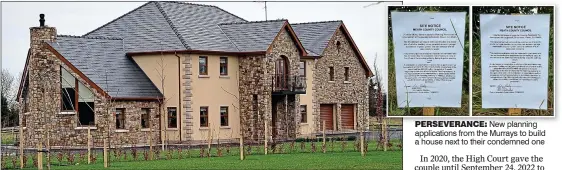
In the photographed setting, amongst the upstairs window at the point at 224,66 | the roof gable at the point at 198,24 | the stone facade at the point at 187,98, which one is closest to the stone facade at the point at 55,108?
the stone facade at the point at 187,98

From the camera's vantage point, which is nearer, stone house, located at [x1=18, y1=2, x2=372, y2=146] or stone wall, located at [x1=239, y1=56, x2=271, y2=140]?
stone house, located at [x1=18, y1=2, x2=372, y2=146]

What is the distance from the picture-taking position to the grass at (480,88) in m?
15.6

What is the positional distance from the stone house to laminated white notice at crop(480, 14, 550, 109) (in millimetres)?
21787

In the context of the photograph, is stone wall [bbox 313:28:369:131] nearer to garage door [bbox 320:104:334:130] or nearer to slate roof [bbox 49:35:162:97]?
garage door [bbox 320:104:334:130]

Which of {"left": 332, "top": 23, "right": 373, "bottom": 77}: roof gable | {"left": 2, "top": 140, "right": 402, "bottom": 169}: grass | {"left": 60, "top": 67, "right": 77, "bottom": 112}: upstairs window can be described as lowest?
{"left": 2, "top": 140, "right": 402, "bottom": 169}: grass

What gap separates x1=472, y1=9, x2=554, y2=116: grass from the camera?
15.6 metres

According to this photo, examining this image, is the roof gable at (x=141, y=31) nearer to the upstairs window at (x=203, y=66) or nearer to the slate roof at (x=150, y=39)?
the slate roof at (x=150, y=39)

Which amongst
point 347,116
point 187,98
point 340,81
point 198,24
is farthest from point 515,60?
point 340,81

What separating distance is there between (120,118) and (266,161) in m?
12.6

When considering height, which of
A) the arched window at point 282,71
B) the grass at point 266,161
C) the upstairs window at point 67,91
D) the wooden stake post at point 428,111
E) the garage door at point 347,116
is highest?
the arched window at point 282,71

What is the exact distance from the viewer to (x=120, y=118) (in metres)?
39.3

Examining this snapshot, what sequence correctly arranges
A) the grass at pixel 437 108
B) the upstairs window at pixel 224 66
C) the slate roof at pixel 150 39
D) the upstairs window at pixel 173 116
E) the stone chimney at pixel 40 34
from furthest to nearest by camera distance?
1. the upstairs window at pixel 224 66
2. the upstairs window at pixel 173 116
3. the slate roof at pixel 150 39
4. the stone chimney at pixel 40 34
5. the grass at pixel 437 108

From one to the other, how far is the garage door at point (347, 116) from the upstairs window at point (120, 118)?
12.9 m

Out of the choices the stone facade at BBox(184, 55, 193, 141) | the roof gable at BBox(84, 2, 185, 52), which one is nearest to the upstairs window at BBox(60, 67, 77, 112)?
the roof gable at BBox(84, 2, 185, 52)
